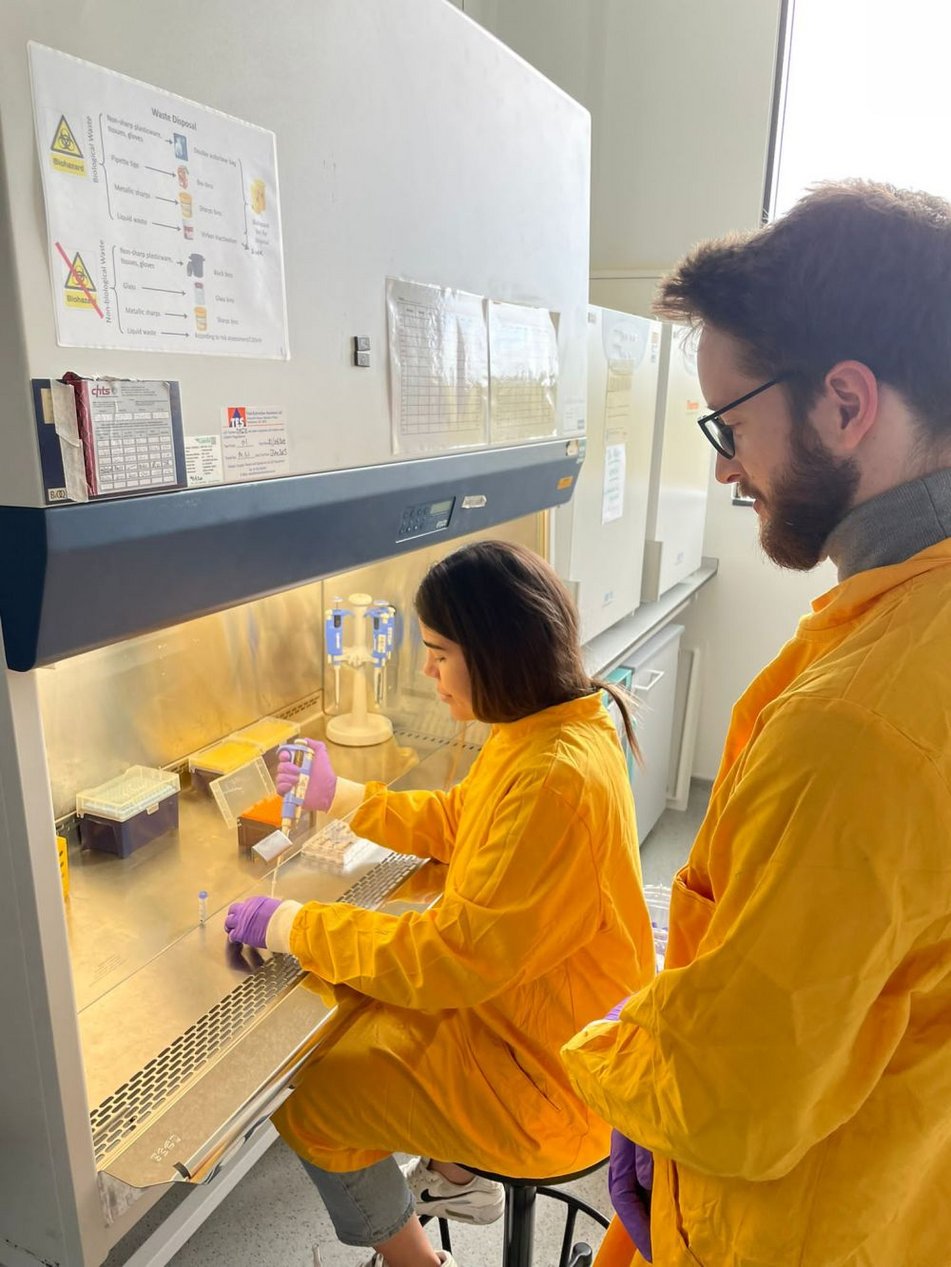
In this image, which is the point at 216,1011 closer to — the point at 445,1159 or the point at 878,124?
the point at 445,1159

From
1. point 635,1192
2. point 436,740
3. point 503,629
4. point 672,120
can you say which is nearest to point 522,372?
point 503,629

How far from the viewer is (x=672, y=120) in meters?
2.88

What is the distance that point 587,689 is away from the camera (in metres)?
1.33

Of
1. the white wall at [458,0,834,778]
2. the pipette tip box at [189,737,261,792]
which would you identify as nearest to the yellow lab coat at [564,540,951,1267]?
the pipette tip box at [189,737,261,792]

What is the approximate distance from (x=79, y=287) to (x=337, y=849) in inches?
37.6

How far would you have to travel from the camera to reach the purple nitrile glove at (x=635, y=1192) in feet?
3.00

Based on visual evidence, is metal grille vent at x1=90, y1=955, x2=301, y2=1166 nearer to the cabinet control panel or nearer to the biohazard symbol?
the cabinet control panel

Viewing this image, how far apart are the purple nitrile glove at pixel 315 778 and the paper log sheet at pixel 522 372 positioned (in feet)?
2.03

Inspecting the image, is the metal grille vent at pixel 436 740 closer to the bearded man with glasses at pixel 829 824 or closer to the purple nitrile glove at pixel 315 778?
the purple nitrile glove at pixel 315 778

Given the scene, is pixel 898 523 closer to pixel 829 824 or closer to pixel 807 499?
pixel 807 499

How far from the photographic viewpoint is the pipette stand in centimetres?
184

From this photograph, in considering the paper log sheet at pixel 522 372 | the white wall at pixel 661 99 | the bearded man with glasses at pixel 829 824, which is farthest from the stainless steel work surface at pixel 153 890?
the white wall at pixel 661 99

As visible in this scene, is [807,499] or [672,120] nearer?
[807,499]

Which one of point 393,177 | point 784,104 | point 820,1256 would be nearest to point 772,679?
point 820,1256
